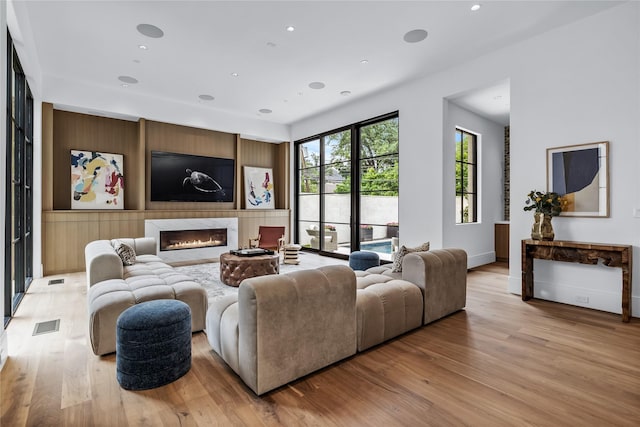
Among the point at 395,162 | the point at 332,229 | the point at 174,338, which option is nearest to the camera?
the point at 174,338

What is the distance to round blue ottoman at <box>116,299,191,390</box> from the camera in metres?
2.10

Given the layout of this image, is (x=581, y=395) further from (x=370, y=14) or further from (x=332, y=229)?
(x=332, y=229)

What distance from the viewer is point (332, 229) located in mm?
7785

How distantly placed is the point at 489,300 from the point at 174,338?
3.75 m

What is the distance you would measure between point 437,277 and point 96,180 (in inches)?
255

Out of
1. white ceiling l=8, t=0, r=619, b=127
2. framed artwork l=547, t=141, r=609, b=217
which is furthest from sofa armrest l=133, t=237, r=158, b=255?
framed artwork l=547, t=141, r=609, b=217

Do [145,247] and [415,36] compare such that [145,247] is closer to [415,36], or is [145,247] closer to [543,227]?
[415,36]

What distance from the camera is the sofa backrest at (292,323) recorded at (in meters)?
1.99

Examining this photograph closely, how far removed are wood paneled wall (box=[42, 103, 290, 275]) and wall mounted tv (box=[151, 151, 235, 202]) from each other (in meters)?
0.14

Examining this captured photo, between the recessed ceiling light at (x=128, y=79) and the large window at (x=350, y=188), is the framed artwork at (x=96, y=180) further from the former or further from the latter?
the large window at (x=350, y=188)

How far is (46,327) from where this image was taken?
3.16 metres

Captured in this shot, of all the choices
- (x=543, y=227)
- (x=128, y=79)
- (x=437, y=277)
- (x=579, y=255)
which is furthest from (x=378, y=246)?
(x=128, y=79)

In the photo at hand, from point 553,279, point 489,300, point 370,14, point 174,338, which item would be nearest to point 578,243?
point 553,279

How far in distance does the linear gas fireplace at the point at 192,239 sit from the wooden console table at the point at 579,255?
5991 millimetres
